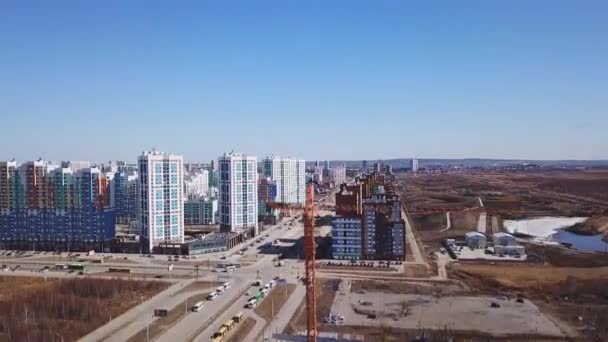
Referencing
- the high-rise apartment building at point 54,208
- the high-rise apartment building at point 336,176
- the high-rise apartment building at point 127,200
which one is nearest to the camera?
the high-rise apartment building at point 54,208

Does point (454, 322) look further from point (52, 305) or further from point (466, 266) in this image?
point (52, 305)

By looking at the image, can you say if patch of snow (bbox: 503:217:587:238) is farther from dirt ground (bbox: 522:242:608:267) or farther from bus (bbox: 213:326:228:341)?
bus (bbox: 213:326:228:341)

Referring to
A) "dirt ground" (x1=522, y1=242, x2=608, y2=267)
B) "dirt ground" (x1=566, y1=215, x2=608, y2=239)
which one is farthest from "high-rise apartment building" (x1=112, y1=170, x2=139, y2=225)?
"dirt ground" (x1=566, y1=215, x2=608, y2=239)

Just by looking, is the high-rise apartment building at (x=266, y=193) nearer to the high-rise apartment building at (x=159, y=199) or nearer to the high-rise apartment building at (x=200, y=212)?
the high-rise apartment building at (x=200, y=212)

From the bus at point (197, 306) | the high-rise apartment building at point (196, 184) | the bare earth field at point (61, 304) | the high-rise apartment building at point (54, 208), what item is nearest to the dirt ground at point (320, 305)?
the bus at point (197, 306)

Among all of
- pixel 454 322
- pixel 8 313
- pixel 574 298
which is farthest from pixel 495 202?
pixel 8 313
